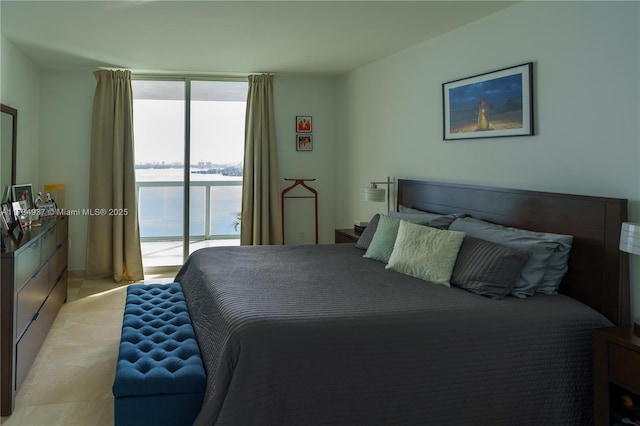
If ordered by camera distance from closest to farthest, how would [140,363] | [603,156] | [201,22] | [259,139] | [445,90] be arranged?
[140,363] < [603,156] < [201,22] < [445,90] < [259,139]

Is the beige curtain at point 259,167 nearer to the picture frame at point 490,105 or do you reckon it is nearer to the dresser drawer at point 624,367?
the picture frame at point 490,105

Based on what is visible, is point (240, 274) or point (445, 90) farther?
point (445, 90)

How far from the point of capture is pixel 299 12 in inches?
140

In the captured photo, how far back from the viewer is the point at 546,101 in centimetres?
311

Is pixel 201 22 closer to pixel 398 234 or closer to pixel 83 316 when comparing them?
pixel 398 234

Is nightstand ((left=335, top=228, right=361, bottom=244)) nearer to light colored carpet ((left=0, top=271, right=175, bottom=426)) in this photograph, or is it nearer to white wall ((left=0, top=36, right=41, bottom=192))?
light colored carpet ((left=0, top=271, right=175, bottom=426))

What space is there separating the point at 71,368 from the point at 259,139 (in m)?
3.35

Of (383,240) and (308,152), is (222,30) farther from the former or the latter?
(308,152)

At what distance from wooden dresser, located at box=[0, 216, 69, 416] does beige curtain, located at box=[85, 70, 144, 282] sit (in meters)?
1.18

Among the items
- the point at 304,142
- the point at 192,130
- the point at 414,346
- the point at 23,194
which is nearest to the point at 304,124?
the point at 304,142

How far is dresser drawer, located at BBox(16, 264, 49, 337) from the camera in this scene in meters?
2.87

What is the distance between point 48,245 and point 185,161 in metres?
2.28

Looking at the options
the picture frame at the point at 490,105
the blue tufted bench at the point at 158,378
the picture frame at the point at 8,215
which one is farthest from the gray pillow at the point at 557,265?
the picture frame at the point at 8,215

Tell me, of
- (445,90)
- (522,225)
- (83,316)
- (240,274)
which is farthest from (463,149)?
(83,316)
